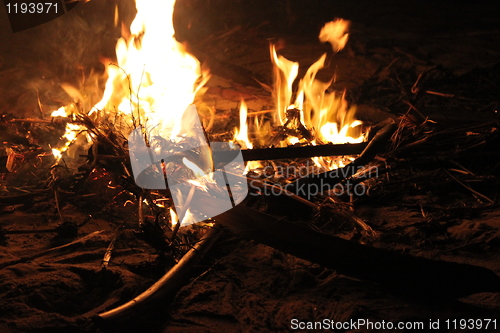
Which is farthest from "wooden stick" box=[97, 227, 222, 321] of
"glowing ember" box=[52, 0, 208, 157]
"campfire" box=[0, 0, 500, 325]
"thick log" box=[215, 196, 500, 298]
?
"glowing ember" box=[52, 0, 208, 157]

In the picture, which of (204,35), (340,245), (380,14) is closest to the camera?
(340,245)

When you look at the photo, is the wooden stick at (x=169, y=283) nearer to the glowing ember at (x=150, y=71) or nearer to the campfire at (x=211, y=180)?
the campfire at (x=211, y=180)

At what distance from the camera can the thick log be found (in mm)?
2326

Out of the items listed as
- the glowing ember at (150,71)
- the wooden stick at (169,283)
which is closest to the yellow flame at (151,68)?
the glowing ember at (150,71)

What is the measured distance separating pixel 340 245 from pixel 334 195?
112 centimetres

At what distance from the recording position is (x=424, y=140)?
4145mm

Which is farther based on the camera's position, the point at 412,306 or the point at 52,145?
the point at 52,145

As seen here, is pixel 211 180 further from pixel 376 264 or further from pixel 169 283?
pixel 376 264

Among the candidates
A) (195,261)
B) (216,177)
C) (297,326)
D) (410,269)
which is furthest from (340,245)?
(216,177)

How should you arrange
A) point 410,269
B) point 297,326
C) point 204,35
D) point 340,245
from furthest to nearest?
point 204,35 < point 340,245 < point 410,269 < point 297,326

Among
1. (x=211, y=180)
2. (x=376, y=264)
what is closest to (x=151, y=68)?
(x=211, y=180)

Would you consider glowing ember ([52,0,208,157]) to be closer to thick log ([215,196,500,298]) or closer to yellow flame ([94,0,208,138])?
yellow flame ([94,0,208,138])

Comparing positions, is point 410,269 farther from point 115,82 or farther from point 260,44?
point 260,44

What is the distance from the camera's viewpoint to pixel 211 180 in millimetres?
3648
